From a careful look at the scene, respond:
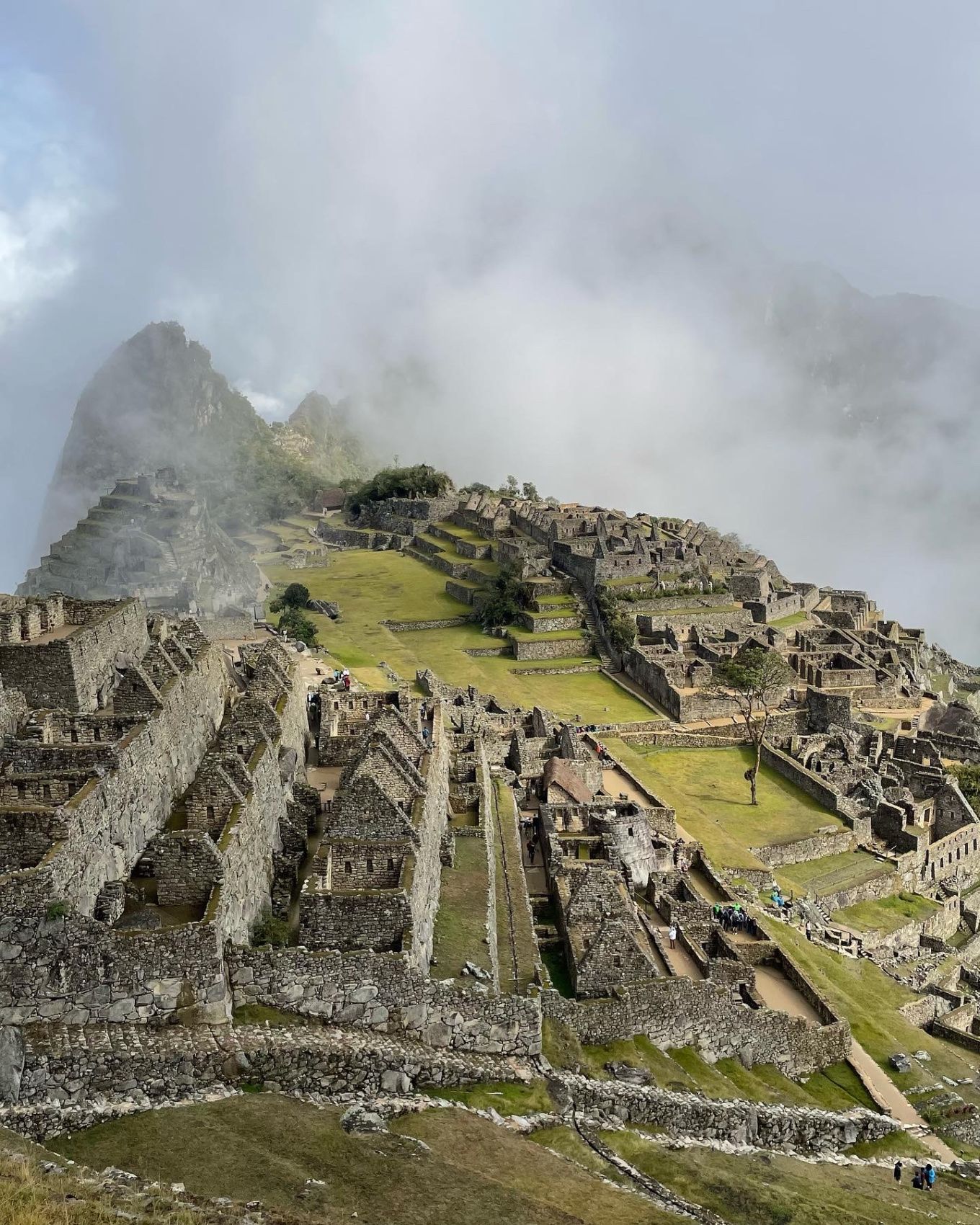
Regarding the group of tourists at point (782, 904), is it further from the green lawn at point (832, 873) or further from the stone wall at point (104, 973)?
the stone wall at point (104, 973)

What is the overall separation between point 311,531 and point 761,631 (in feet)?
224

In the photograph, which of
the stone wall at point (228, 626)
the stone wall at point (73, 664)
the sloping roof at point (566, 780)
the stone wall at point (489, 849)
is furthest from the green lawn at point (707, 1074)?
the stone wall at point (228, 626)

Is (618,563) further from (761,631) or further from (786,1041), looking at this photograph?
(786,1041)

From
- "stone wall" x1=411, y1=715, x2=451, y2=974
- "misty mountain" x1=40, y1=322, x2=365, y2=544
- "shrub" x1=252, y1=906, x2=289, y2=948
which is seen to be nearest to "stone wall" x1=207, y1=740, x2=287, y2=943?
"shrub" x1=252, y1=906, x2=289, y2=948

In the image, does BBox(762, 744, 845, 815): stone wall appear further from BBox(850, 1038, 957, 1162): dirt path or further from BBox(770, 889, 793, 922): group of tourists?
BBox(850, 1038, 957, 1162): dirt path

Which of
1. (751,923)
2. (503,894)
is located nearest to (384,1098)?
(503,894)

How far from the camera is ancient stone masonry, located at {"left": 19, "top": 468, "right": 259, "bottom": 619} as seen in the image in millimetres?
54500

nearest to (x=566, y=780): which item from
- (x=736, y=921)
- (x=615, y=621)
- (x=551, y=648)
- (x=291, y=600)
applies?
(x=736, y=921)

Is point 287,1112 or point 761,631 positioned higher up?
point 761,631

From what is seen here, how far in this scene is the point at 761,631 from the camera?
8038cm

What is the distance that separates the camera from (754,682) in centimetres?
6575

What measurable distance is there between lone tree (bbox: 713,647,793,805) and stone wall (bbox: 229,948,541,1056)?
47486 mm

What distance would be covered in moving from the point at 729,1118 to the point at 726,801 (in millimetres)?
32761

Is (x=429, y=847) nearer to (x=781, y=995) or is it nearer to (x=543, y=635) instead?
(x=781, y=995)
